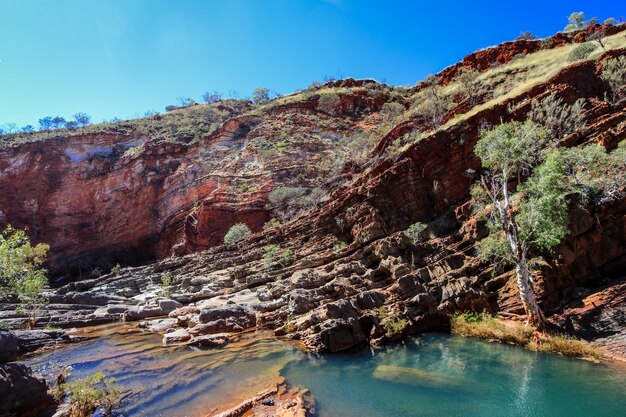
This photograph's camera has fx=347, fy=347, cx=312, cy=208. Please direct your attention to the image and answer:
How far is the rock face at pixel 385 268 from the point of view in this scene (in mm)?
16484

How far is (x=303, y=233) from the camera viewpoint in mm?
32250

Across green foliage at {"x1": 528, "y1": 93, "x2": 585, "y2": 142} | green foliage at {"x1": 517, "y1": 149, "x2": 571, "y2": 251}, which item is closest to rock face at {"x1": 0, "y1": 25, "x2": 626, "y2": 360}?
green foliage at {"x1": 528, "y1": 93, "x2": 585, "y2": 142}

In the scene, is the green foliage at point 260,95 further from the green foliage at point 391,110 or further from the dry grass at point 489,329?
the dry grass at point 489,329

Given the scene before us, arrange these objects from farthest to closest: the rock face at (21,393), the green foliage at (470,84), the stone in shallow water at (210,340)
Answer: the green foliage at (470,84) < the stone in shallow water at (210,340) < the rock face at (21,393)

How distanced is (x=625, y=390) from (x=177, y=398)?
13918 millimetres

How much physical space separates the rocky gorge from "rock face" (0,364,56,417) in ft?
0.39

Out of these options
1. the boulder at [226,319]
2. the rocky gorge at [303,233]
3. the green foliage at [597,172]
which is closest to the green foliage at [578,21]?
the rocky gorge at [303,233]

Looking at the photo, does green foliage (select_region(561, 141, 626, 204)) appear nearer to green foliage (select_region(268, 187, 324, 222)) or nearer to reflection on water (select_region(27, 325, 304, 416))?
reflection on water (select_region(27, 325, 304, 416))

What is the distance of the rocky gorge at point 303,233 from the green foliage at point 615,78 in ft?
2.82

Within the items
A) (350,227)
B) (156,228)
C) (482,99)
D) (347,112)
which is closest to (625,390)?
(350,227)

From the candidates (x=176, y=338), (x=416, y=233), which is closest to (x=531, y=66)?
(x=416, y=233)

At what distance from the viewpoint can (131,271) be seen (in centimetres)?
3762

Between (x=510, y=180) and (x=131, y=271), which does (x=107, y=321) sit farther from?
(x=510, y=180)

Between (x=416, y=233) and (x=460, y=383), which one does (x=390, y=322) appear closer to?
(x=460, y=383)
